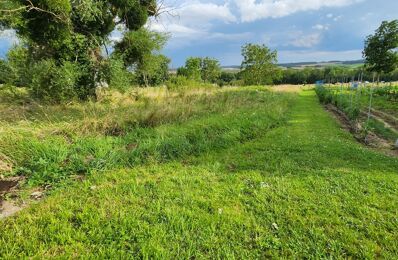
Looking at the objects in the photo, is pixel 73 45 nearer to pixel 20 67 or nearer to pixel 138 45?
pixel 20 67

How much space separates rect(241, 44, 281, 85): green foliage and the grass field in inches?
1527

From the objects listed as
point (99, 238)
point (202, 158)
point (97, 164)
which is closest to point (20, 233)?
point (99, 238)

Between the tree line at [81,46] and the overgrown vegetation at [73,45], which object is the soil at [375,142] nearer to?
the tree line at [81,46]

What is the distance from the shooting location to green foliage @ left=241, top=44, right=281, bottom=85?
4284 centimetres

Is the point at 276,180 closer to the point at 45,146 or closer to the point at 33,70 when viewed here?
the point at 45,146

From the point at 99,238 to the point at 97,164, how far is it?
6.17 feet

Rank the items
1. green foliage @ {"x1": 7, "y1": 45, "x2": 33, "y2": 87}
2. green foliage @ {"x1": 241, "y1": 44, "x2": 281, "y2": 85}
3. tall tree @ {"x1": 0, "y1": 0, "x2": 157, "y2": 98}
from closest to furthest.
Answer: tall tree @ {"x1": 0, "y1": 0, "x2": 157, "y2": 98} → green foliage @ {"x1": 7, "y1": 45, "x2": 33, "y2": 87} → green foliage @ {"x1": 241, "y1": 44, "x2": 281, "y2": 85}

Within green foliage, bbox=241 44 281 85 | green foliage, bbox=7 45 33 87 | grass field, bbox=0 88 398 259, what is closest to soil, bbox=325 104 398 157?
grass field, bbox=0 88 398 259

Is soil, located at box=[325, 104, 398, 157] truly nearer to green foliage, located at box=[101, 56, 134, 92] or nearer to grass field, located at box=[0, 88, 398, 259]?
grass field, located at box=[0, 88, 398, 259]

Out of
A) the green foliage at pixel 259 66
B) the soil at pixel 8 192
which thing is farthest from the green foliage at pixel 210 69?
the soil at pixel 8 192

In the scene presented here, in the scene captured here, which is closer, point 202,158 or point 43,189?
point 43,189

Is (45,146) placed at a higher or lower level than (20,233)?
higher

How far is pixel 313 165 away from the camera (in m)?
4.36

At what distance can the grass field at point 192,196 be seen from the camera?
2338 mm
